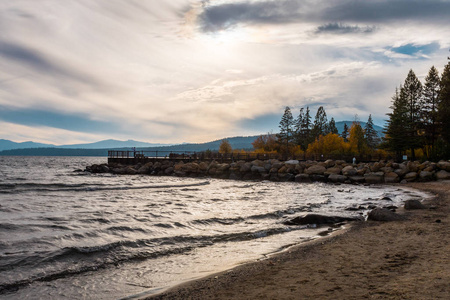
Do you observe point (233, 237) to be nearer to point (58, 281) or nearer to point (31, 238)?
point (58, 281)

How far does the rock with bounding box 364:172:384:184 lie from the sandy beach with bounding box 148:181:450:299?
2222 cm

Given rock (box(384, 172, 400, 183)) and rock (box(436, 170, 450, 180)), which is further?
rock (box(384, 172, 400, 183))

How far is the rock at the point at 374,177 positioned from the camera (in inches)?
1101

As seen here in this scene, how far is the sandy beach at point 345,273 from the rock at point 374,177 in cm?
2222

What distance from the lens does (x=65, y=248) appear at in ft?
22.0

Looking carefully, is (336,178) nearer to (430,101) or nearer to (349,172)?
(349,172)

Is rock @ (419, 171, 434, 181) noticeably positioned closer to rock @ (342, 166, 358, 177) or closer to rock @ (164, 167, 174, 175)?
rock @ (342, 166, 358, 177)

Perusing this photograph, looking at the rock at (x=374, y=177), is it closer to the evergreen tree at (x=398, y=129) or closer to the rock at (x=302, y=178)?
the rock at (x=302, y=178)

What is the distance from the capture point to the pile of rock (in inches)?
1091

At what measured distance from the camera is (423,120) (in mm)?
50562

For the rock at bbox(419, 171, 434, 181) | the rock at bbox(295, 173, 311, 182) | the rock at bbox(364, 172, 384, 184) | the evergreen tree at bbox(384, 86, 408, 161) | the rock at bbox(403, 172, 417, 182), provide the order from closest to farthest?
1. the rock at bbox(419, 171, 434, 181)
2. the rock at bbox(403, 172, 417, 182)
3. the rock at bbox(364, 172, 384, 184)
4. the rock at bbox(295, 173, 311, 182)
5. the evergreen tree at bbox(384, 86, 408, 161)

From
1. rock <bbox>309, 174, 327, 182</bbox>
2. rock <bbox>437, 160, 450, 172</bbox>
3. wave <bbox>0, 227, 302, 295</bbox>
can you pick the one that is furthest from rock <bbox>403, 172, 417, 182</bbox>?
wave <bbox>0, 227, 302, 295</bbox>

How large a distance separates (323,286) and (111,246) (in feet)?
15.8

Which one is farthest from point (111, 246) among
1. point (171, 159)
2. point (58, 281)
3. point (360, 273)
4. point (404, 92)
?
point (404, 92)
